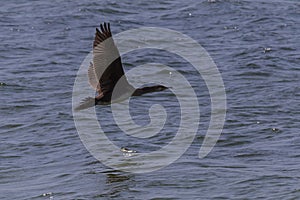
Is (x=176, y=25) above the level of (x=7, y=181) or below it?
above

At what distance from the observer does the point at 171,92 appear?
47.7 ft

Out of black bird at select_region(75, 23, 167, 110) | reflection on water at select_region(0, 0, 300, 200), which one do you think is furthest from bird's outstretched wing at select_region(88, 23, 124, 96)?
reflection on water at select_region(0, 0, 300, 200)

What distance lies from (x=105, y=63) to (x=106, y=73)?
0.58 feet

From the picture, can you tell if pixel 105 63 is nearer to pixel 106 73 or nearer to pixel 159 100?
pixel 106 73

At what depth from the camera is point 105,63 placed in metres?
9.11

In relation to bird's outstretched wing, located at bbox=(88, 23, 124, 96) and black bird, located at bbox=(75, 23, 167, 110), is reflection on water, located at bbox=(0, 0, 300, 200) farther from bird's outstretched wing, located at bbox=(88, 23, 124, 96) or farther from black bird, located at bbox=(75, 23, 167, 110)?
bird's outstretched wing, located at bbox=(88, 23, 124, 96)

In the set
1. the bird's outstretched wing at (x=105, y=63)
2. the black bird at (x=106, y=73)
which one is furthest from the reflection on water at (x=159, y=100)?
the bird's outstretched wing at (x=105, y=63)

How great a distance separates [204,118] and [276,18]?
6.46 m

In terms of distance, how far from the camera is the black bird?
29.5 feet

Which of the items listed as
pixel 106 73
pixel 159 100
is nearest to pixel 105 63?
pixel 106 73

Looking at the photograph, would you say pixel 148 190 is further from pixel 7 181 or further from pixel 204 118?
pixel 204 118

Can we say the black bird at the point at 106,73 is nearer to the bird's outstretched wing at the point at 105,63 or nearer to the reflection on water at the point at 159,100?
the bird's outstretched wing at the point at 105,63

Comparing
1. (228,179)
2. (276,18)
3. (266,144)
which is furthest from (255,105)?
(276,18)

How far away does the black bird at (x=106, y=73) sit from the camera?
8.99 meters
